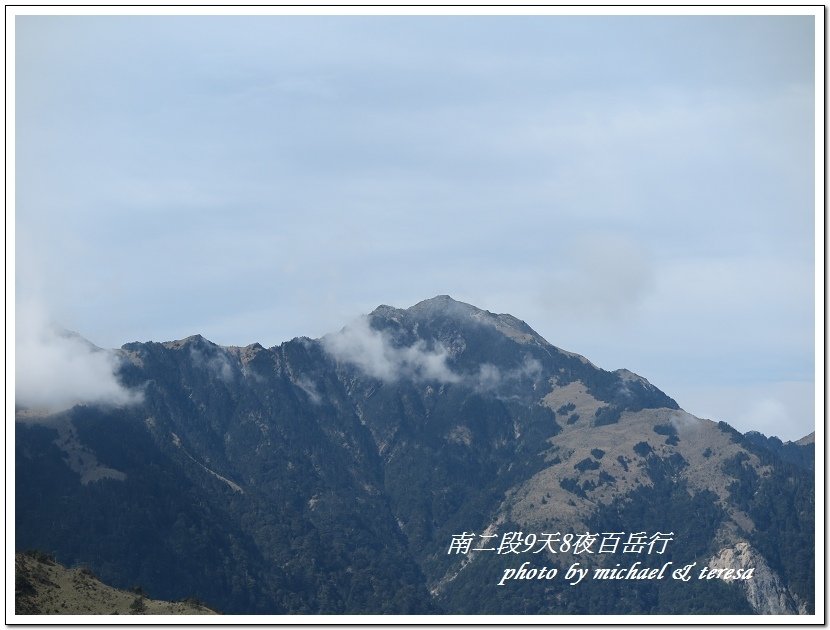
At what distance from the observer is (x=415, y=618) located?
129 metres

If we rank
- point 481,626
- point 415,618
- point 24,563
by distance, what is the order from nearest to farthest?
point 481,626
point 415,618
point 24,563

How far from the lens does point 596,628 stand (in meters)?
122

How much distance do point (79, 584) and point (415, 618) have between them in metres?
64.0

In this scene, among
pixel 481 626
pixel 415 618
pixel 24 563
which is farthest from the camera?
pixel 24 563

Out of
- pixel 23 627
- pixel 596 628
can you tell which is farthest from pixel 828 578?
pixel 23 627

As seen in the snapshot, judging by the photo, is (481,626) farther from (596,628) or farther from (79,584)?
(79,584)
